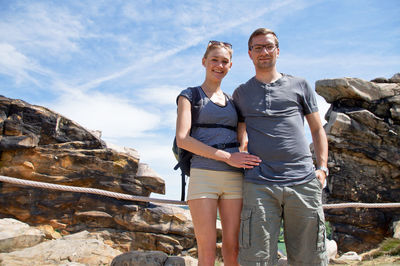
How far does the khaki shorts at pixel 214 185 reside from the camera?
325 cm

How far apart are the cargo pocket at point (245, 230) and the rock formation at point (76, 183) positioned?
6.34 metres

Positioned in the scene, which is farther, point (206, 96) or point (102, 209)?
point (102, 209)

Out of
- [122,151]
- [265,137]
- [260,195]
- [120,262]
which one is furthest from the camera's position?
[122,151]

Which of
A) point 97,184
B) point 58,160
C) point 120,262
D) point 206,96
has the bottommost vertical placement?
point 120,262

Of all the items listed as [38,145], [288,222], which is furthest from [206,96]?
[38,145]

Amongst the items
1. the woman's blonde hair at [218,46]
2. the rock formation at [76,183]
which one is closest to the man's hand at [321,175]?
the woman's blonde hair at [218,46]

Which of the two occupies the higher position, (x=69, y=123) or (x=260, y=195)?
(x=69, y=123)

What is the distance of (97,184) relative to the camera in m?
8.98

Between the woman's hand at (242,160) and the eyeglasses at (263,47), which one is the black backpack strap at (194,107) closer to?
the woman's hand at (242,160)

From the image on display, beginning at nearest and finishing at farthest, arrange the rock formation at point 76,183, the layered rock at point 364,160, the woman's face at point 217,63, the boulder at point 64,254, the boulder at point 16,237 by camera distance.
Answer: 1. the woman's face at point 217,63
2. the boulder at point 64,254
3. the boulder at point 16,237
4. the rock formation at point 76,183
5. the layered rock at point 364,160

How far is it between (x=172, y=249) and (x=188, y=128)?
260 inches

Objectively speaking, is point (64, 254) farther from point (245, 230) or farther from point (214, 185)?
point (245, 230)

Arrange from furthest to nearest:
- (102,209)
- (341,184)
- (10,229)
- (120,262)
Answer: (341,184) < (102,209) < (10,229) < (120,262)

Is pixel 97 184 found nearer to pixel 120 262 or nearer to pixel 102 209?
pixel 102 209
